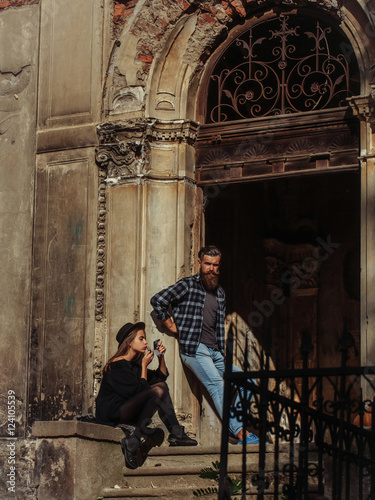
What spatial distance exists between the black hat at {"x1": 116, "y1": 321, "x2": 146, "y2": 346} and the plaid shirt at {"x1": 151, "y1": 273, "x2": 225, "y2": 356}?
0.28 metres

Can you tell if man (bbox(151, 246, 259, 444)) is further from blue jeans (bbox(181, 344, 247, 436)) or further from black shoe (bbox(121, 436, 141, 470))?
black shoe (bbox(121, 436, 141, 470))

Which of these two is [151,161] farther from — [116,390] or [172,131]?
[116,390]

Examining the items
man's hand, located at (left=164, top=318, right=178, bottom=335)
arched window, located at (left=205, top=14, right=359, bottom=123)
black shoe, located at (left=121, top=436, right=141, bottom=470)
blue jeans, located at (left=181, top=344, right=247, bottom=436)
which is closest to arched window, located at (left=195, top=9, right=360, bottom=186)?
arched window, located at (left=205, top=14, right=359, bottom=123)

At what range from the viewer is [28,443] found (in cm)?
1160

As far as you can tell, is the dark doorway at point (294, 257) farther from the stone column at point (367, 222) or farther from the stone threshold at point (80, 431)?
→ the stone threshold at point (80, 431)

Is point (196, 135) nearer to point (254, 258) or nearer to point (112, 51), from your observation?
point (112, 51)

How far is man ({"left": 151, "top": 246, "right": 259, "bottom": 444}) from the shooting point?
421 inches

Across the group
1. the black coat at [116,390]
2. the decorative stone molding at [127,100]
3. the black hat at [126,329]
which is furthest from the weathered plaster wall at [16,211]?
the black coat at [116,390]

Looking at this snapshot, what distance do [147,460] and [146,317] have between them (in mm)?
2176

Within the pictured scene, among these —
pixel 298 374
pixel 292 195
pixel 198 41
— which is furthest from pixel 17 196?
pixel 298 374

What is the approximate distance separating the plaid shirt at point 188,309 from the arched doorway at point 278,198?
142 cm

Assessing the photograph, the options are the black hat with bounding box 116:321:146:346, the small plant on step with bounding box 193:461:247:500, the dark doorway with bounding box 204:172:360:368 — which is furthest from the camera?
the dark doorway with bounding box 204:172:360:368

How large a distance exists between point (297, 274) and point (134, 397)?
16.3ft


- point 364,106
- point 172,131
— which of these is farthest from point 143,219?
point 364,106
